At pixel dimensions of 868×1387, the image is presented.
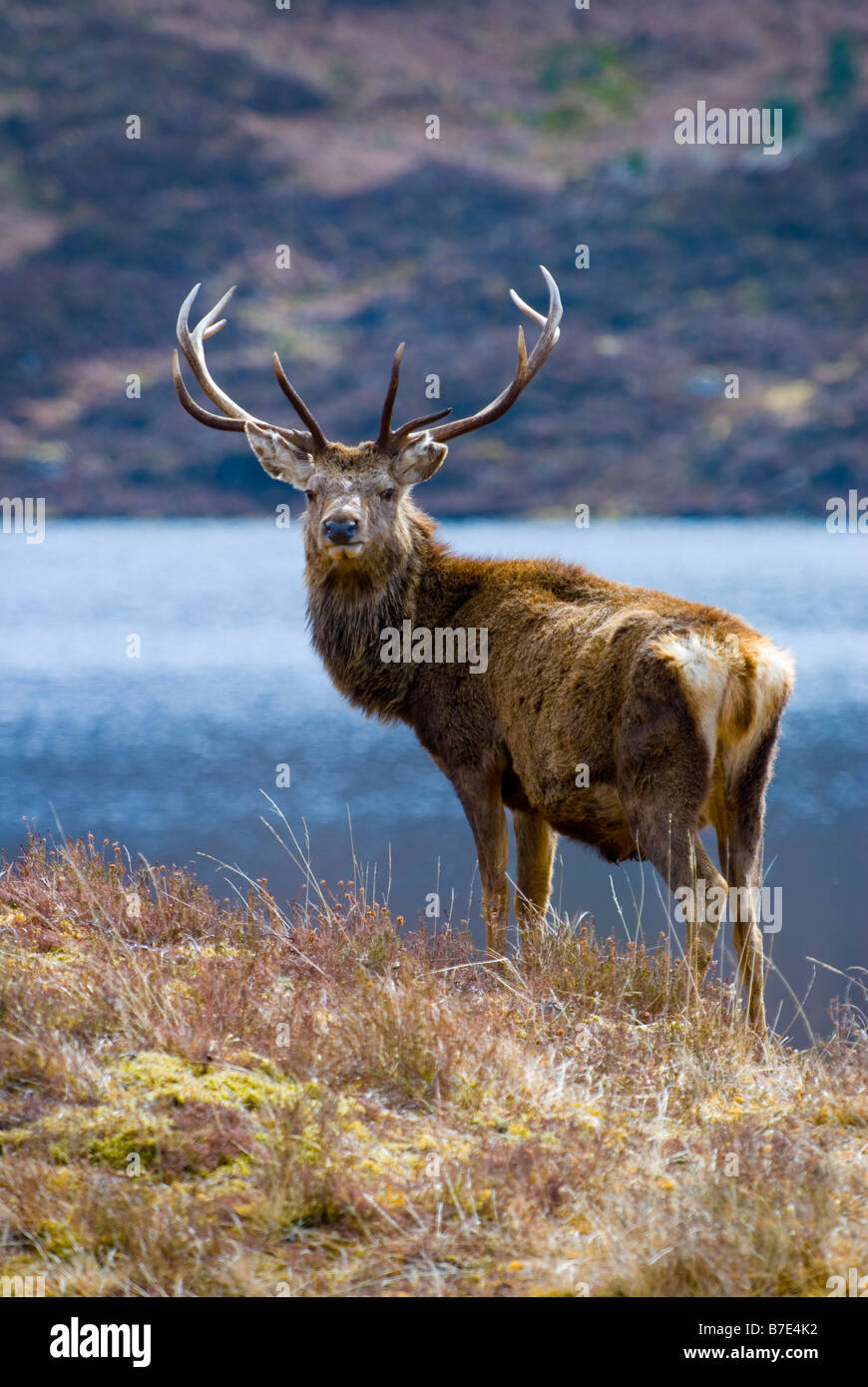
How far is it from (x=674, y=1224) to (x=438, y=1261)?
67cm

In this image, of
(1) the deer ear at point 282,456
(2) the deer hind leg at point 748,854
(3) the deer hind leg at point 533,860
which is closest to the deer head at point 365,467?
(1) the deer ear at point 282,456

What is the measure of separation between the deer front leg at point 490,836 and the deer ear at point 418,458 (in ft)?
6.18

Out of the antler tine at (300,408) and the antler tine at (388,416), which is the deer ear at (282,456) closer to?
the antler tine at (300,408)

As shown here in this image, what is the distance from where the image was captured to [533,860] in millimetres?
8109

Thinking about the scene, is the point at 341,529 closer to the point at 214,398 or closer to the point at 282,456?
the point at 282,456

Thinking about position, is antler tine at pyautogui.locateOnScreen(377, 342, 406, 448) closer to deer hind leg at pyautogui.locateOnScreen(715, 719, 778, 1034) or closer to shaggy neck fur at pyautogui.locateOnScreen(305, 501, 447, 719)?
shaggy neck fur at pyautogui.locateOnScreen(305, 501, 447, 719)

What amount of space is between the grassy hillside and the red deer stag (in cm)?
67

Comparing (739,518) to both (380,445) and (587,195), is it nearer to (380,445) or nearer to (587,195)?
(587,195)

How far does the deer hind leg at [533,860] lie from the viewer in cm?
809

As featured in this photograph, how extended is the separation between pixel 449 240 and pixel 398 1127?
123 meters

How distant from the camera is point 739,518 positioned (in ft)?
253

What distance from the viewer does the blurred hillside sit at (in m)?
85.9

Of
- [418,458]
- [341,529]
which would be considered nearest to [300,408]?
[418,458]

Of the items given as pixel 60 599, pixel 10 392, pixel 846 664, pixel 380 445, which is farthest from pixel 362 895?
pixel 10 392
